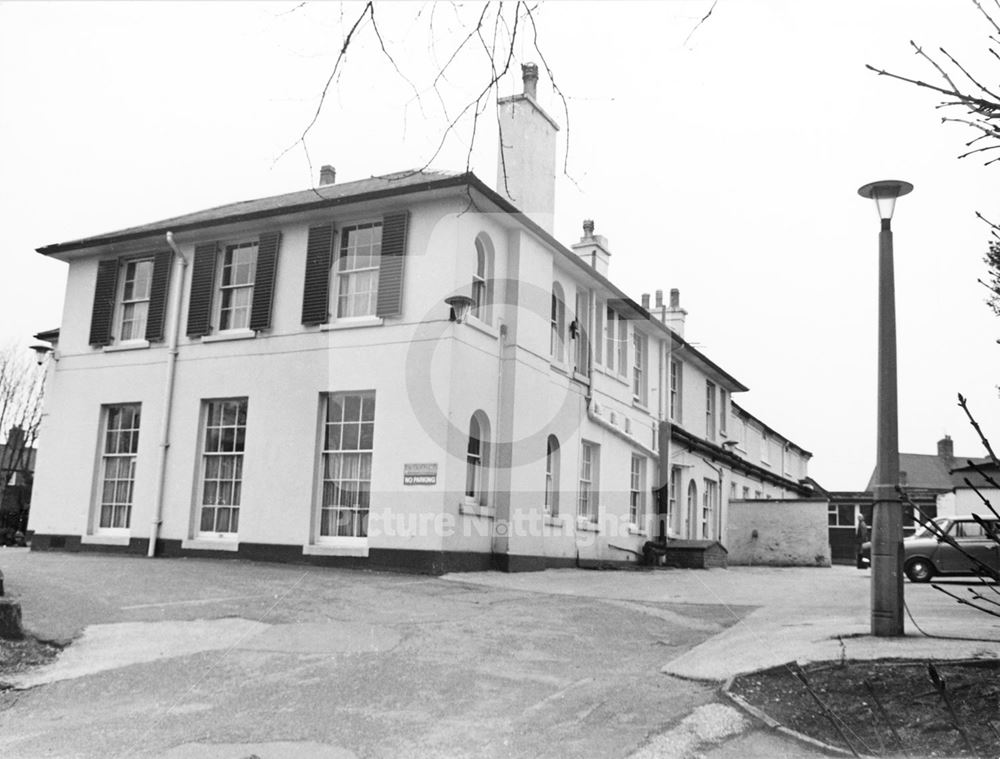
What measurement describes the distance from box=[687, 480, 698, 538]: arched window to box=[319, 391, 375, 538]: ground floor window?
14.1 metres

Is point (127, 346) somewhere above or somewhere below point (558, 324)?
below

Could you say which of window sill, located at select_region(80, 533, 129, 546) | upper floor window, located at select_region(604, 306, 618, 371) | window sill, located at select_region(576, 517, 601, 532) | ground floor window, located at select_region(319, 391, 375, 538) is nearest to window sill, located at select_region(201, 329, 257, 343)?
ground floor window, located at select_region(319, 391, 375, 538)

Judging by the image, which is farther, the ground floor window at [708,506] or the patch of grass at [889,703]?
the ground floor window at [708,506]

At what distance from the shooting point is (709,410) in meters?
33.1

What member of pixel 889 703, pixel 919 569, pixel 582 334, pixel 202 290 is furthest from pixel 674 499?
pixel 889 703

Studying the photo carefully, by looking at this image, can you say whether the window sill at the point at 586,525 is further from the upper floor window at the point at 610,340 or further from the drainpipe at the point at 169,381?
the drainpipe at the point at 169,381

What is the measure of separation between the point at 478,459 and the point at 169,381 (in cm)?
633

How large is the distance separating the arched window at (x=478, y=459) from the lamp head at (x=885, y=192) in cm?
919

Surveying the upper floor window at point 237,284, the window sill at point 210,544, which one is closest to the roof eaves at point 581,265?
the upper floor window at point 237,284

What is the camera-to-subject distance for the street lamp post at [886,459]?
26.7 feet

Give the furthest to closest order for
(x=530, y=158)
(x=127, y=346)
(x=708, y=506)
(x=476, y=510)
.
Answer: (x=708, y=506) → (x=530, y=158) → (x=127, y=346) → (x=476, y=510)

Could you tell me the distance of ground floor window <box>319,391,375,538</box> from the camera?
16250 millimetres

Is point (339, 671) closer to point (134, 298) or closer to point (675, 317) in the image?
point (134, 298)

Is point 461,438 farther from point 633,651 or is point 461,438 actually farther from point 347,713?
point 347,713
